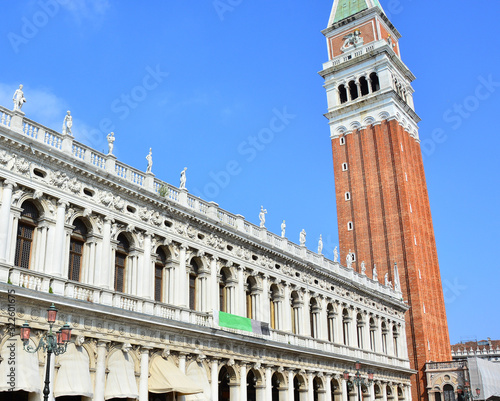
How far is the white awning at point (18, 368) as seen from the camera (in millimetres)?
19703

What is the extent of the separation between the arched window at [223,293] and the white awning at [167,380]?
656cm

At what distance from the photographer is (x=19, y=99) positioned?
23.5m

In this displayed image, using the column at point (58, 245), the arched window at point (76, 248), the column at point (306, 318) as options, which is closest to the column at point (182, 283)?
the arched window at point (76, 248)

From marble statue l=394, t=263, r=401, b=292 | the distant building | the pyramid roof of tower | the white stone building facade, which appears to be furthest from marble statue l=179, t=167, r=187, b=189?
the distant building

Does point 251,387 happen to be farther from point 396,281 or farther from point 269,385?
point 396,281

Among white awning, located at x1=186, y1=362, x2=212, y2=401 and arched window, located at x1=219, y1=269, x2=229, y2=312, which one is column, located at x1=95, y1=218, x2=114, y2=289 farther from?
arched window, located at x1=219, y1=269, x2=229, y2=312

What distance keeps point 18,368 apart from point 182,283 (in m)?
10.3

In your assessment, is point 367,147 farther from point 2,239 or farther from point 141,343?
point 2,239

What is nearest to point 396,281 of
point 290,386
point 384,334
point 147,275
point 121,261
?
point 384,334

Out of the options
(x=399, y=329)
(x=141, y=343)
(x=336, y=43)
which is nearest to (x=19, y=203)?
(x=141, y=343)

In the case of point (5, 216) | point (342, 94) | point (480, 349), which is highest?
point (342, 94)

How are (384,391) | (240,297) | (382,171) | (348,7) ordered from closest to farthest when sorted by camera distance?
(240,297) < (384,391) < (382,171) < (348,7)

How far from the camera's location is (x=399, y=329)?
2115 inches

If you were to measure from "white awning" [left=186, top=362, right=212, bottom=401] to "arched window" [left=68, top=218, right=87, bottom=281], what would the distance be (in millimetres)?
7317
